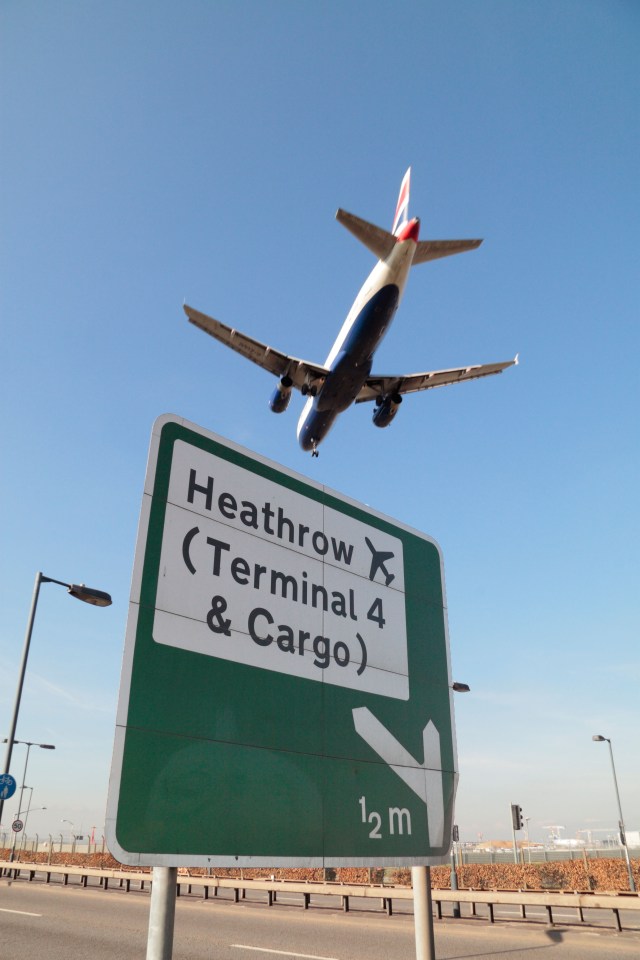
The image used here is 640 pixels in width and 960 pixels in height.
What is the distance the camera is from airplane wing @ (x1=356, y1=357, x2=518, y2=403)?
3438 cm

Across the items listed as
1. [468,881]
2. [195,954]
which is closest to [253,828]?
[195,954]

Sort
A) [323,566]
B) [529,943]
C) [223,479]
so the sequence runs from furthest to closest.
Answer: [529,943] < [323,566] < [223,479]

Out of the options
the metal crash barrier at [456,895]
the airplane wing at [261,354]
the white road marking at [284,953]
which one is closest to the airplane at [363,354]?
the airplane wing at [261,354]

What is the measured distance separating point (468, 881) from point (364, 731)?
3352 cm

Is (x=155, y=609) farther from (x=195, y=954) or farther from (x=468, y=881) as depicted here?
(x=468, y=881)

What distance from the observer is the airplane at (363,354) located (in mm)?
28641

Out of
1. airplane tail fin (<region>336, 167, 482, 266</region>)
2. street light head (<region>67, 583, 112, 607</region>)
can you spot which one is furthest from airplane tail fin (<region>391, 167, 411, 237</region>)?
street light head (<region>67, 583, 112, 607</region>)

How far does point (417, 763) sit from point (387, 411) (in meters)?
31.3

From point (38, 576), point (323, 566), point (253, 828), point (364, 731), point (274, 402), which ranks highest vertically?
point (274, 402)

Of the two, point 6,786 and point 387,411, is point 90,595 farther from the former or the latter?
point 387,411

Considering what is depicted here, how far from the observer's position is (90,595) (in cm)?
1519

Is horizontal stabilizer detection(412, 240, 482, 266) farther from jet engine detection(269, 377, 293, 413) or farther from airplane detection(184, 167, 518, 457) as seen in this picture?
jet engine detection(269, 377, 293, 413)

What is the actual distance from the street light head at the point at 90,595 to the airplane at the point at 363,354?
56.7 ft

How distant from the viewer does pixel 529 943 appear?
13.4 metres
